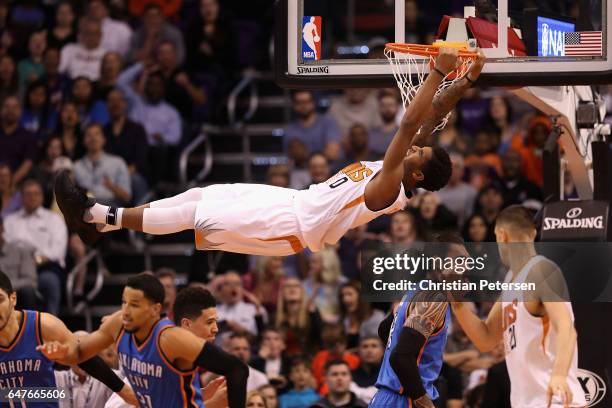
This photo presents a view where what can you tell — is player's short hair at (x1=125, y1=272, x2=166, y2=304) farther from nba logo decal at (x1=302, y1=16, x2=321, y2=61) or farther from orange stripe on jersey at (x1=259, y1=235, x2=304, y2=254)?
nba logo decal at (x1=302, y1=16, x2=321, y2=61)

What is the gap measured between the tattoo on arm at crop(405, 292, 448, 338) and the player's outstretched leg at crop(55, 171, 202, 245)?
4.95 ft

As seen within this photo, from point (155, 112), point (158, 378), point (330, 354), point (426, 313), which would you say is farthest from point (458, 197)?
point (158, 378)

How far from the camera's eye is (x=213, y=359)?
6793 millimetres

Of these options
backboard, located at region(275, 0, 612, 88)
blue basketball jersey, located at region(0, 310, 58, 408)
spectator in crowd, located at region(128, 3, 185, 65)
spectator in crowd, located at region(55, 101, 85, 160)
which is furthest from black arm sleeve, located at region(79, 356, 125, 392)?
spectator in crowd, located at region(128, 3, 185, 65)

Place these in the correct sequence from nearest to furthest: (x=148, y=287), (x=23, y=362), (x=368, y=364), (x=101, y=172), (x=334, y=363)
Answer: (x=148, y=287), (x=23, y=362), (x=334, y=363), (x=368, y=364), (x=101, y=172)

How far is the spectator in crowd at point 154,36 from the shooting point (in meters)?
15.2

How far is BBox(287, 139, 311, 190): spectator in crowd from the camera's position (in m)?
13.5

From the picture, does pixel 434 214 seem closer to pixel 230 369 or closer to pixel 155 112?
pixel 155 112

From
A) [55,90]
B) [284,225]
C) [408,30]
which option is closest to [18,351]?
[284,225]

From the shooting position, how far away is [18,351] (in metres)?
7.64

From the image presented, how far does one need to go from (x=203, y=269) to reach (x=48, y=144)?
266 cm

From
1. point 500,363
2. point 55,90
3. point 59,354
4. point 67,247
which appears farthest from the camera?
point 55,90

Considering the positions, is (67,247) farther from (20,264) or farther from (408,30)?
(408,30)

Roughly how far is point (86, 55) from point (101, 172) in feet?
7.79
